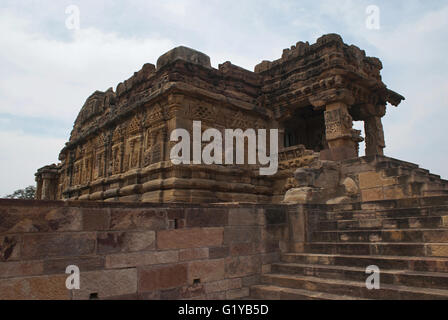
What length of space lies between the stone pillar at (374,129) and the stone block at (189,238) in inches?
373

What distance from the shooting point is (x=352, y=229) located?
18.6 feet

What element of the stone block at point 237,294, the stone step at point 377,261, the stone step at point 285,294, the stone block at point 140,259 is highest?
the stone block at point 140,259

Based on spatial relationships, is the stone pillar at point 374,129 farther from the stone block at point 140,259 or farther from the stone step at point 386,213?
the stone block at point 140,259

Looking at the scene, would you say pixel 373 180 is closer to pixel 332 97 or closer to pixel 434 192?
pixel 434 192

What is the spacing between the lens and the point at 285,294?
433cm

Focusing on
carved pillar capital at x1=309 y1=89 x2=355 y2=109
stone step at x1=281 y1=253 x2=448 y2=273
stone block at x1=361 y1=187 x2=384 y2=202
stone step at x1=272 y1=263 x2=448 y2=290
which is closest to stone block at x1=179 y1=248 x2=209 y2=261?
stone step at x1=272 y1=263 x2=448 y2=290

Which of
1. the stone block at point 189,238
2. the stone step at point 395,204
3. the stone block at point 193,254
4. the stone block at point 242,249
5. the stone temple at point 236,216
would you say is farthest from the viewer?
the stone step at point 395,204

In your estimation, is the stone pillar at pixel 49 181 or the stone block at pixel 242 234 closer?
the stone block at pixel 242 234

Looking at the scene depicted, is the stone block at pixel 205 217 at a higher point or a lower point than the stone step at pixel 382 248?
higher

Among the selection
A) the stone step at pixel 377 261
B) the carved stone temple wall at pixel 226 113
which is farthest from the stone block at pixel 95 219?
the carved stone temple wall at pixel 226 113

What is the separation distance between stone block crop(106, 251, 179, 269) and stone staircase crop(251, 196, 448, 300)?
138 cm

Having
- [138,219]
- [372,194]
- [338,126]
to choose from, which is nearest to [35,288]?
[138,219]

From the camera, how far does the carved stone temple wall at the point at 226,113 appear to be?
10.4 m
